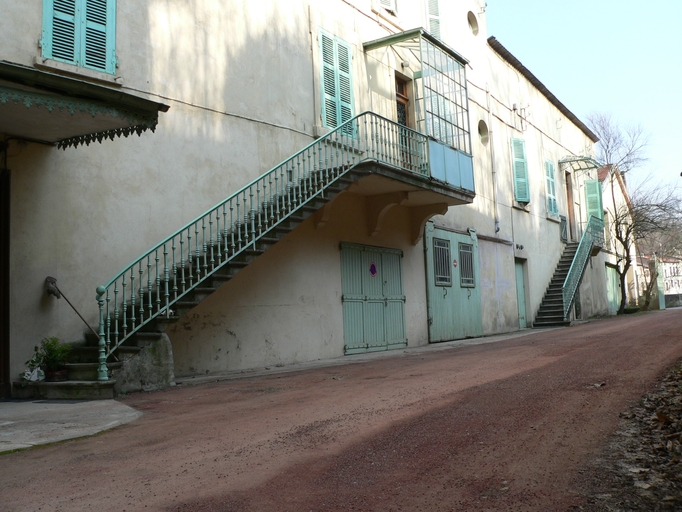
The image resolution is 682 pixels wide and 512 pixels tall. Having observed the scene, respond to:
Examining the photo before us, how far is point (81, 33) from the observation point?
895cm

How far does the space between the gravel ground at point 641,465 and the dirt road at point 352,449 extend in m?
0.11

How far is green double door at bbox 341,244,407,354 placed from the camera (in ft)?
44.4

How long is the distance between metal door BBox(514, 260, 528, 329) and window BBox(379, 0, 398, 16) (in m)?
9.70

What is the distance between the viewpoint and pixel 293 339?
12.1 metres

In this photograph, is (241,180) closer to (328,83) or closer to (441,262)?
(328,83)

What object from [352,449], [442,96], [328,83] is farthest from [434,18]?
[352,449]

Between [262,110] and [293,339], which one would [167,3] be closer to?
[262,110]

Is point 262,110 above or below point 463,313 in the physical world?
above

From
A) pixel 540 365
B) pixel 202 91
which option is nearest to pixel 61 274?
pixel 202 91

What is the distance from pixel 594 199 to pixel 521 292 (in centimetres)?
1019

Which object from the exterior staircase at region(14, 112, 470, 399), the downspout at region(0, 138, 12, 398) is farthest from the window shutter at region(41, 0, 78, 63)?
the exterior staircase at region(14, 112, 470, 399)

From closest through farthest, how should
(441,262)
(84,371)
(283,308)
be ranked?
(84,371) < (283,308) < (441,262)

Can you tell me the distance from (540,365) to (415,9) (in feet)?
37.1

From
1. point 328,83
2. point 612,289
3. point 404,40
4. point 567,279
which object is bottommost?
point 612,289
